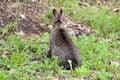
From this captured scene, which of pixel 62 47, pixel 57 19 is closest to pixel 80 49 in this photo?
pixel 57 19

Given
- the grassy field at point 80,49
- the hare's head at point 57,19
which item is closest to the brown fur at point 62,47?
the hare's head at point 57,19

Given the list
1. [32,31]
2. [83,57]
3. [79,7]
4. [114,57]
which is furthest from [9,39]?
[79,7]

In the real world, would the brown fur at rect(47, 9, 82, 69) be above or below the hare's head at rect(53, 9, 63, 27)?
below

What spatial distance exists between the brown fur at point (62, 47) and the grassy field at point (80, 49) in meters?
0.12

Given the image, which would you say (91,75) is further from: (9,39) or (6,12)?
(6,12)

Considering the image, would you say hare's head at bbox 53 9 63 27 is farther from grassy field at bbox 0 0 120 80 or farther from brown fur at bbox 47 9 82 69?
grassy field at bbox 0 0 120 80

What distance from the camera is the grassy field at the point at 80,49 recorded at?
7.25 meters

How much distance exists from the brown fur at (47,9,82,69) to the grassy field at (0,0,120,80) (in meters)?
0.12

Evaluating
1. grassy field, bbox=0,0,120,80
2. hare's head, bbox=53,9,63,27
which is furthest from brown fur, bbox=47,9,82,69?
grassy field, bbox=0,0,120,80

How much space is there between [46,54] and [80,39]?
142cm

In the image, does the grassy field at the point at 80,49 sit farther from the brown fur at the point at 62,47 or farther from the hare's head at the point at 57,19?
the hare's head at the point at 57,19

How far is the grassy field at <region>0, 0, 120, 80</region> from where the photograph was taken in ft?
23.8

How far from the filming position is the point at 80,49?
8469 millimetres

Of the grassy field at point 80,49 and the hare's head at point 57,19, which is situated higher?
the hare's head at point 57,19
